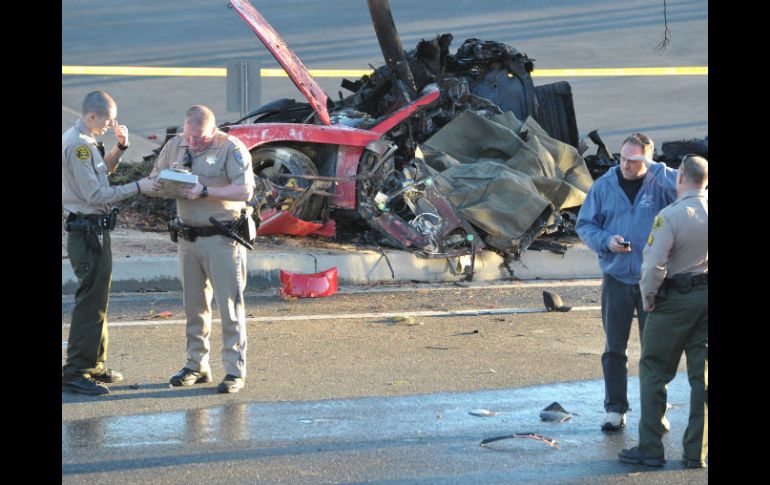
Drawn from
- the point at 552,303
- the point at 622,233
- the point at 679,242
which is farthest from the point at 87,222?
the point at 552,303

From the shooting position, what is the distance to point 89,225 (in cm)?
716

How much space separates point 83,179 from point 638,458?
12.3 feet

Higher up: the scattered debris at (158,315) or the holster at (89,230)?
the holster at (89,230)

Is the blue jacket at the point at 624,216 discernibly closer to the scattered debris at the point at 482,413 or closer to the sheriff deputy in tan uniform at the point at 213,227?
the scattered debris at the point at 482,413

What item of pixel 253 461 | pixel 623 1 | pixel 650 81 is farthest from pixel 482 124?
pixel 623 1

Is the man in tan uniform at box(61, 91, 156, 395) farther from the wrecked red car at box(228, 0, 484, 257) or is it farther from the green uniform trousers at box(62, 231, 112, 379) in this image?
the wrecked red car at box(228, 0, 484, 257)

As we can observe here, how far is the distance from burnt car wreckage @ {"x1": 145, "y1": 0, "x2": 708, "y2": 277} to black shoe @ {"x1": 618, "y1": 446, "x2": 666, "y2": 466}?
520 centimetres

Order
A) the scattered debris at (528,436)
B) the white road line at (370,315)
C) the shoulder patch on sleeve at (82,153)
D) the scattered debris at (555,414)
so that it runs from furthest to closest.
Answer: the white road line at (370,315) < the shoulder patch on sleeve at (82,153) < the scattered debris at (555,414) < the scattered debris at (528,436)

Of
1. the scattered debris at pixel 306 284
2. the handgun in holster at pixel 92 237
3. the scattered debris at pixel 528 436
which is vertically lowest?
the scattered debris at pixel 528 436

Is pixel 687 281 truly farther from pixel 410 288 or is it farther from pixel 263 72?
pixel 263 72

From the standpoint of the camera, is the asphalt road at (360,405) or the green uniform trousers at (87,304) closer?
the asphalt road at (360,405)

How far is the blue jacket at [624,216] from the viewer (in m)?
6.51

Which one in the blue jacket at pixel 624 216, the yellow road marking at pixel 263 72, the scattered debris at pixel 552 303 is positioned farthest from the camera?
the yellow road marking at pixel 263 72

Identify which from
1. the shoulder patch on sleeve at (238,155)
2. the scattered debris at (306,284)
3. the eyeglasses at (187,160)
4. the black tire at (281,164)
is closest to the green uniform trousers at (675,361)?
the shoulder patch on sleeve at (238,155)
